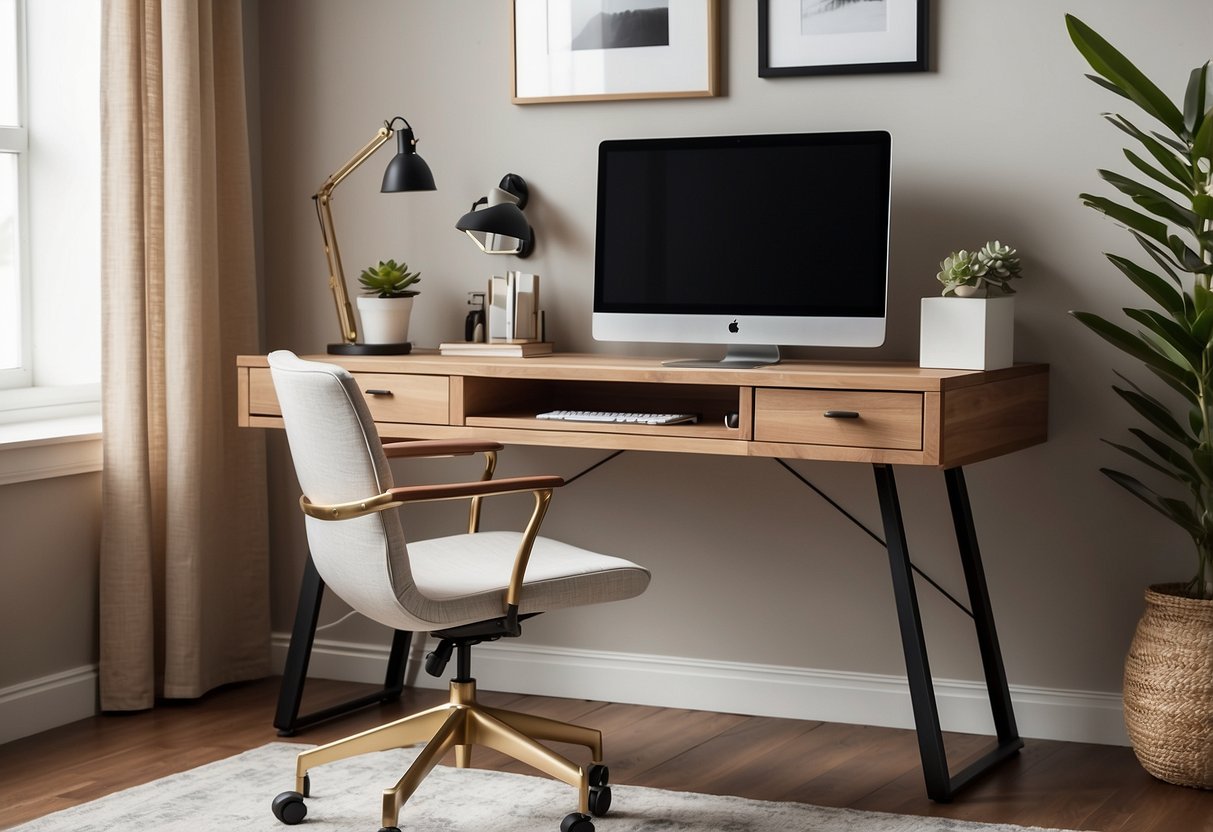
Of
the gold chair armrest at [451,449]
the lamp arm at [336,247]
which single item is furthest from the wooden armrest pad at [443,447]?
the lamp arm at [336,247]

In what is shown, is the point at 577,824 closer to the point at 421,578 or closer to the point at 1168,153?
the point at 421,578

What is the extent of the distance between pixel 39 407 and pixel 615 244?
1499 millimetres

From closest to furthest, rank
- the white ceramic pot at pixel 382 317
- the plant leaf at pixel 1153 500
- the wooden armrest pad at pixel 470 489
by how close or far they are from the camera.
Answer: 1. the wooden armrest pad at pixel 470 489
2. the plant leaf at pixel 1153 500
3. the white ceramic pot at pixel 382 317

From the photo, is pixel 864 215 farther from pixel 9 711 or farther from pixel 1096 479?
pixel 9 711

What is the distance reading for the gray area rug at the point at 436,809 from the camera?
2.67 metres

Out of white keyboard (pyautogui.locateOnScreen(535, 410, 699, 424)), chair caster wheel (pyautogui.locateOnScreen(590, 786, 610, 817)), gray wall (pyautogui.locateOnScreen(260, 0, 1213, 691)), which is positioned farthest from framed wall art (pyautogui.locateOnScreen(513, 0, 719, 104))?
chair caster wheel (pyautogui.locateOnScreen(590, 786, 610, 817))

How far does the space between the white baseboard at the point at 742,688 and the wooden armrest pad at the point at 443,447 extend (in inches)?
30.6

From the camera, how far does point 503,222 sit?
325 centimetres

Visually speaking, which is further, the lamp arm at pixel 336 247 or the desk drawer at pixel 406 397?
the lamp arm at pixel 336 247

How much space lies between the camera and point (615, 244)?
10.7ft

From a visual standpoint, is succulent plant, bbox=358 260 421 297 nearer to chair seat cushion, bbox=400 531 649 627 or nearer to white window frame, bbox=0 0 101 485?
white window frame, bbox=0 0 101 485

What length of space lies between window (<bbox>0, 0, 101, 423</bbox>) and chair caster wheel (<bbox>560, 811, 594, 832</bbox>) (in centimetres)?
181

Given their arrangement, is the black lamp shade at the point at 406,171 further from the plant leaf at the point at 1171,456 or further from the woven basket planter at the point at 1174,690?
the woven basket planter at the point at 1174,690

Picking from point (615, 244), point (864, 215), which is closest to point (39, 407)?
point (615, 244)
